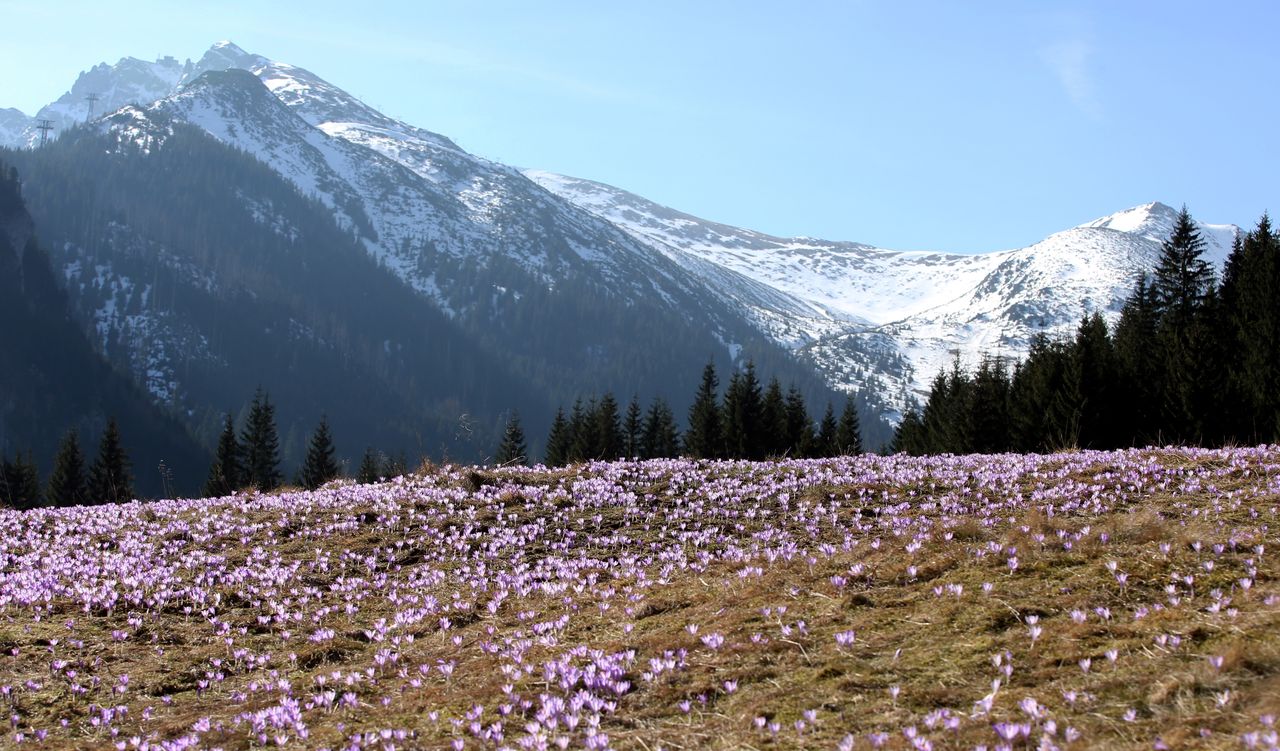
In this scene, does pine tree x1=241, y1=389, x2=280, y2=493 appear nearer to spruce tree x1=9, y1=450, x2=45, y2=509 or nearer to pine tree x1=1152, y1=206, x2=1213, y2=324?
spruce tree x1=9, y1=450, x2=45, y2=509

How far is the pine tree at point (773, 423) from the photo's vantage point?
87.6m

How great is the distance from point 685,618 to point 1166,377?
58.9 metres

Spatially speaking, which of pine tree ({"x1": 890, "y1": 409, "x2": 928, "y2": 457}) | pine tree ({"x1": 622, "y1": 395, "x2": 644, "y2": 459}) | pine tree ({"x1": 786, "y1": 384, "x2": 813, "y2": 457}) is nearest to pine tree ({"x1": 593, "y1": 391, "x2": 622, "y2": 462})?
pine tree ({"x1": 622, "y1": 395, "x2": 644, "y2": 459})

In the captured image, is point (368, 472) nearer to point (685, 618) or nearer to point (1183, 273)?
point (1183, 273)

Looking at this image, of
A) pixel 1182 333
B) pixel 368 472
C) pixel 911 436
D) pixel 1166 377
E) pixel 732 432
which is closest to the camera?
pixel 1166 377

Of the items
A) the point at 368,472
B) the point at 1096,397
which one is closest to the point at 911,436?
the point at 1096,397

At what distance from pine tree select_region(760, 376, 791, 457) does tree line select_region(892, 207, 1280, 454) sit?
13.7 meters

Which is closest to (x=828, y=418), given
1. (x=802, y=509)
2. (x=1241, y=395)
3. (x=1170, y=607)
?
(x=1241, y=395)

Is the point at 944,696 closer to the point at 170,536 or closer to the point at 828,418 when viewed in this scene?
the point at 170,536

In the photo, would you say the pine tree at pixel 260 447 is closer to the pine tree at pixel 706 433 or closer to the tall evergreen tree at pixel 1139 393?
the pine tree at pixel 706 433

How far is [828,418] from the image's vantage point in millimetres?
93875

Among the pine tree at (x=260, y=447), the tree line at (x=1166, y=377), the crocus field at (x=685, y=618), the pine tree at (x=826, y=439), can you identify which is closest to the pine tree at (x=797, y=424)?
the pine tree at (x=826, y=439)

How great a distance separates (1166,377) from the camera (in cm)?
5731

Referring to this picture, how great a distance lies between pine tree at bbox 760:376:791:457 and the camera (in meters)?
87.6
